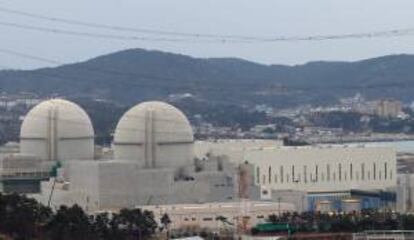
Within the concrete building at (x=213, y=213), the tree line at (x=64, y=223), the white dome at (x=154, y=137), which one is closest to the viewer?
the tree line at (x=64, y=223)

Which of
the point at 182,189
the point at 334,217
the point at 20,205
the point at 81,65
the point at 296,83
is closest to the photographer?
the point at 20,205

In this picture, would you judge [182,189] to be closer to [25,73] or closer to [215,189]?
[215,189]

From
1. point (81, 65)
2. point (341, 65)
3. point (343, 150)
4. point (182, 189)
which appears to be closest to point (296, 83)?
point (341, 65)

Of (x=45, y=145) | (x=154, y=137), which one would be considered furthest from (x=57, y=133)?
(x=154, y=137)

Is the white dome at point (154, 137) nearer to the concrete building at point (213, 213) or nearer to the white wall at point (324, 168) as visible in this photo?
the concrete building at point (213, 213)

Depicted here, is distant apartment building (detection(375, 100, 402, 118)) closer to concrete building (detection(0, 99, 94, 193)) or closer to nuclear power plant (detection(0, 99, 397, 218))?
nuclear power plant (detection(0, 99, 397, 218))

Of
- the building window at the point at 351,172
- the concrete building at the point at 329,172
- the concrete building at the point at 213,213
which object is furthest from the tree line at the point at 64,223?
the building window at the point at 351,172

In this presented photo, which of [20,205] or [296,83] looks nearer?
[20,205]
